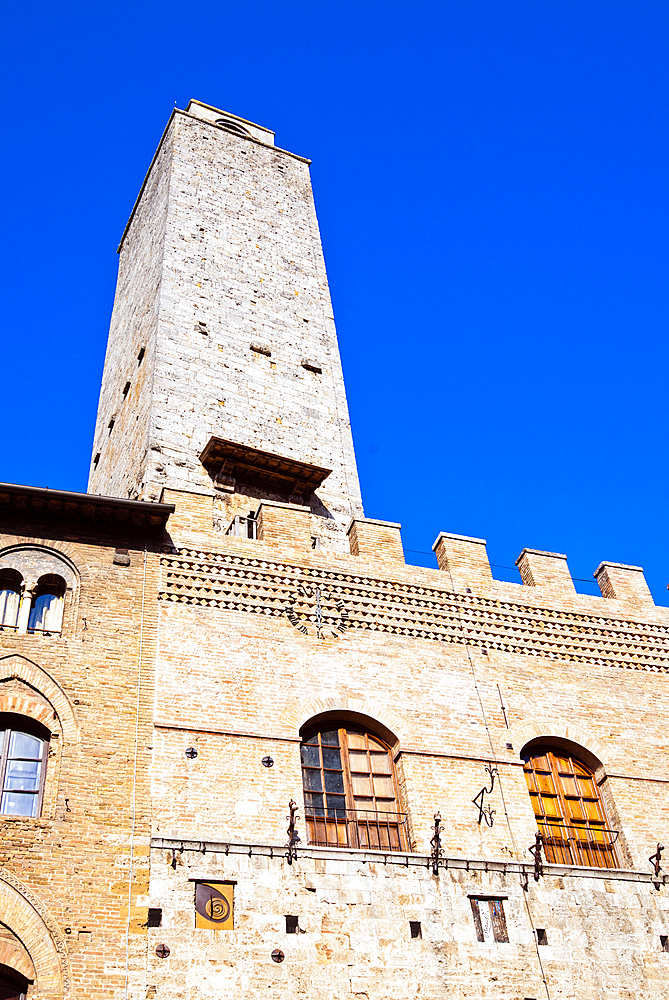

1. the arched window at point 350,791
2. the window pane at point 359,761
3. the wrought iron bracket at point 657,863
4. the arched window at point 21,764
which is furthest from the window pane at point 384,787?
the arched window at point 21,764

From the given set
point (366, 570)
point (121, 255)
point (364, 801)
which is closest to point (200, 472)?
point (366, 570)

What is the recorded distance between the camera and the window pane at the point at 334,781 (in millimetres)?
11070

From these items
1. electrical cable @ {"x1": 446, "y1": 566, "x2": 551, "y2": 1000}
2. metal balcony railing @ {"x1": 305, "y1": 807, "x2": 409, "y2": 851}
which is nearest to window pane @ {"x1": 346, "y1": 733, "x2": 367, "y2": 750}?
metal balcony railing @ {"x1": 305, "y1": 807, "x2": 409, "y2": 851}

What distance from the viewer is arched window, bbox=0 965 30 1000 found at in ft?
28.2

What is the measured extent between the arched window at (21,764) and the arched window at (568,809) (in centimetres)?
573

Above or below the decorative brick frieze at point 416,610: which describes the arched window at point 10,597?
below

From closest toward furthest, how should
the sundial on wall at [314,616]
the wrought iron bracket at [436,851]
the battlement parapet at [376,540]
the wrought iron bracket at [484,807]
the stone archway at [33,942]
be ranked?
the stone archway at [33,942] < the wrought iron bracket at [436,851] < the wrought iron bracket at [484,807] < the sundial on wall at [314,616] < the battlement parapet at [376,540]

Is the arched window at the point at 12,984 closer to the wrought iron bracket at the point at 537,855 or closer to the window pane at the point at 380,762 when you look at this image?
the window pane at the point at 380,762

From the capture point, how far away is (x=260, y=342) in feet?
59.6

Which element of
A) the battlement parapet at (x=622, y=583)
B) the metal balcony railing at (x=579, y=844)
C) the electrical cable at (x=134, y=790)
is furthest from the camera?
the battlement parapet at (x=622, y=583)

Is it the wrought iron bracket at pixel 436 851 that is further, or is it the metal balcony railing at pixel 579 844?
the metal balcony railing at pixel 579 844

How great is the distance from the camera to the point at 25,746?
10008mm

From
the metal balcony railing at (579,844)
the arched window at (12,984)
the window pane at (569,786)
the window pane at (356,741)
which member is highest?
the window pane at (356,741)

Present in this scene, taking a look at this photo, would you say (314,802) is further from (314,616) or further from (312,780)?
(314,616)
